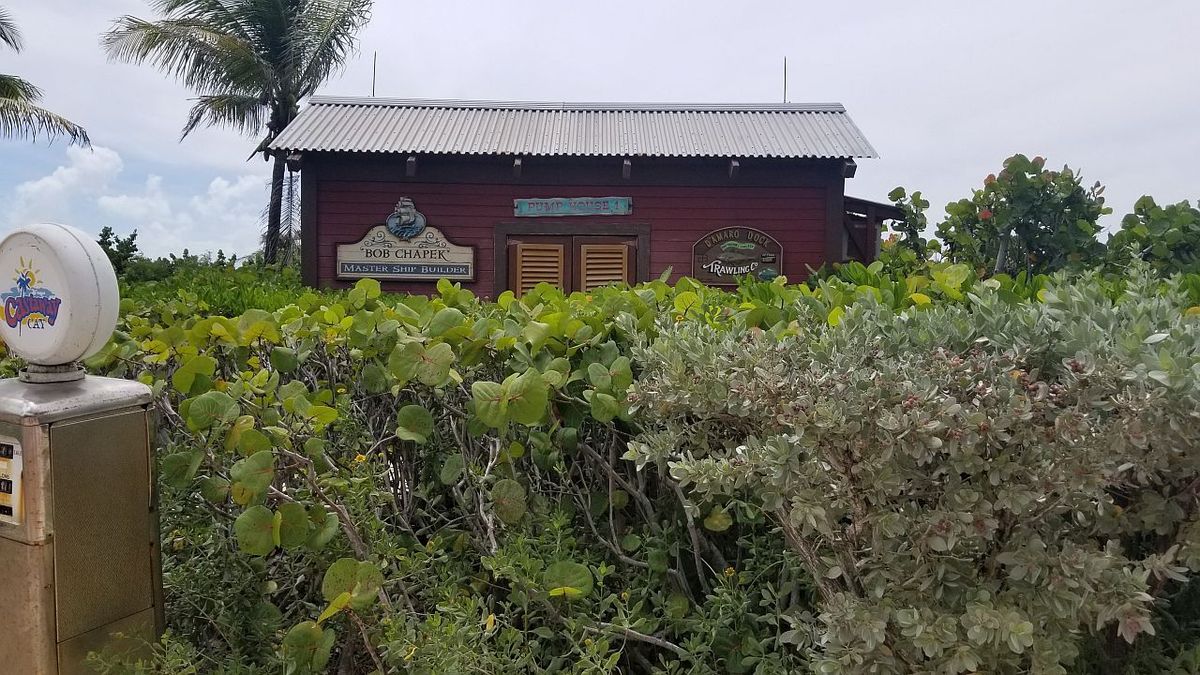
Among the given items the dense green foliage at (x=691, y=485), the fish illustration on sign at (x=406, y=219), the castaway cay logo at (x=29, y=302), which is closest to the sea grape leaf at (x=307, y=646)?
the dense green foliage at (x=691, y=485)

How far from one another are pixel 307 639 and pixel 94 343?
92 centimetres

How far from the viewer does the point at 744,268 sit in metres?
11.7

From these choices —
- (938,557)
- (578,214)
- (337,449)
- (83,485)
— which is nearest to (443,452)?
(337,449)

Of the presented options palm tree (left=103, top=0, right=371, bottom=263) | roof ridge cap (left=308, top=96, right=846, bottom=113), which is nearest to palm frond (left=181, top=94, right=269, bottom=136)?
palm tree (left=103, top=0, right=371, bottom=263)

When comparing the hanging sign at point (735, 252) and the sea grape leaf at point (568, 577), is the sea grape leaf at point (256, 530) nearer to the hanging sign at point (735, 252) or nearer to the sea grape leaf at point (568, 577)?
the sea grape leaf at point (568, 577)

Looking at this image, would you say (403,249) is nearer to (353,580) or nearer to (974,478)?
(353,580)

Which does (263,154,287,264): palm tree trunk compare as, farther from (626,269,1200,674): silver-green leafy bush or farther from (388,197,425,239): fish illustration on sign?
(626,269,1200,674): silver-green leafy bush

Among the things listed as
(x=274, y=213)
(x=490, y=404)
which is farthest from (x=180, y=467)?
(x=274, y=213)

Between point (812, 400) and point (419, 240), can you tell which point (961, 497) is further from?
point (419, 240)

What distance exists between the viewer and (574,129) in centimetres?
1231

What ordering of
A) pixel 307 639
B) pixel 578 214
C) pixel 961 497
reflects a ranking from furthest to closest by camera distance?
pixel 578 214
pixel 307 639
pixel 961 497

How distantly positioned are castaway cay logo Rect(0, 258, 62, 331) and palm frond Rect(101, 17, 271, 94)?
889 inches

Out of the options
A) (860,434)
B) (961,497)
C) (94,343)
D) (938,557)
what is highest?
(94,343)

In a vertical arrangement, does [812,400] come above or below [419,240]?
below
